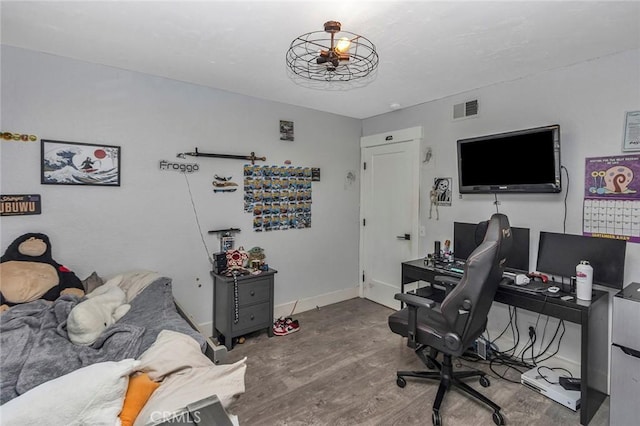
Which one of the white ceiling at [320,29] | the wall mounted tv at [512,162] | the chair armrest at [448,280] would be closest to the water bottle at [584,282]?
the wall mounted tv at [512,162]

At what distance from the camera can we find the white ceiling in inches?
70.5

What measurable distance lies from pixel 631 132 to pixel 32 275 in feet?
13.8

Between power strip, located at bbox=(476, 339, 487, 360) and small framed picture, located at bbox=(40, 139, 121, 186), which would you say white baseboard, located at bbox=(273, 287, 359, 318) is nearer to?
power strip, located at bbox=(476, 339, 487, 360)

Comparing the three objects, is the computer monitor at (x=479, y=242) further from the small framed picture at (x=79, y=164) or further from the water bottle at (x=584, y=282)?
the small framed picture at (x=79, y=164)

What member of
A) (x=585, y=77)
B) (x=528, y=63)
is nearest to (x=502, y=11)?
(x=528, y=63)

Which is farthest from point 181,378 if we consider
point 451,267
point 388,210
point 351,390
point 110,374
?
point 388,210

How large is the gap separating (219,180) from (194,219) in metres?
0.46

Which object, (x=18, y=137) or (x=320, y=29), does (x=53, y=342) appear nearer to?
(x=18, y=137)

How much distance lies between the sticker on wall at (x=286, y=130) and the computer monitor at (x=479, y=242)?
202cm

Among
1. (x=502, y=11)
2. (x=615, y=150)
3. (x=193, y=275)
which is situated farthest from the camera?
(x=193, y=275)

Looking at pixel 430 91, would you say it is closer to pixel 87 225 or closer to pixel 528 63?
pixel 528 63

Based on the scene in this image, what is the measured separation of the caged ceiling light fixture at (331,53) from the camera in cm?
183

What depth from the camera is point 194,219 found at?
3.12 metres

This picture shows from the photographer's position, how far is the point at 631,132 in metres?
2.25
